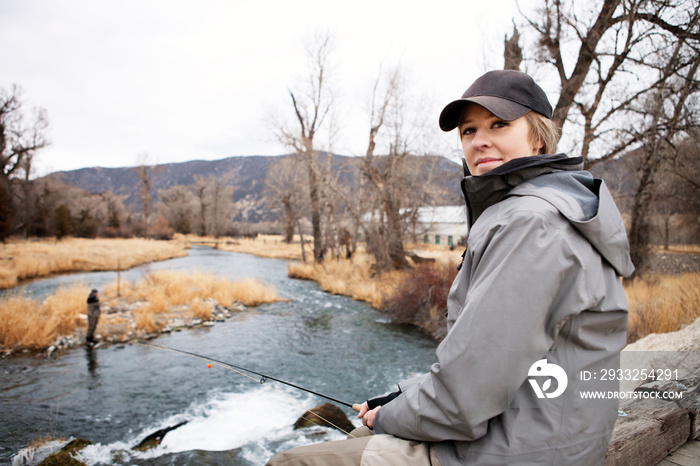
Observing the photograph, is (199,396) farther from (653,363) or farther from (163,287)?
(163,287)

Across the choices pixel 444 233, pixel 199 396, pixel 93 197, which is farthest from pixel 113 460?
pixel 93 197

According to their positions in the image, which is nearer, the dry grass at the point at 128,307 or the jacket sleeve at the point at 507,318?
the jacket sleeve at the point at 507,318

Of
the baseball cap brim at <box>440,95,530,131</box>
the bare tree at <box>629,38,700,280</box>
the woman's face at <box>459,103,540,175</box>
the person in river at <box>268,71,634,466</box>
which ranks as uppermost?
the bare tree at <box>629,38,700,280</box>

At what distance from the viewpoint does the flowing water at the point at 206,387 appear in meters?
5.07

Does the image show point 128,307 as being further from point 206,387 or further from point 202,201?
point 202,201

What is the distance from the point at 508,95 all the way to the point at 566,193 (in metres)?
0.44

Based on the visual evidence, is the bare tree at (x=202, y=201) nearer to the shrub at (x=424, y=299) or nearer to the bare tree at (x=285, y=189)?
the bare tree at (x=285, y=189)

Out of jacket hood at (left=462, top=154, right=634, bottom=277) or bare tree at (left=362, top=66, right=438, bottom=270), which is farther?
bare tree at (left=362, top=66, right=438, bottom=270)

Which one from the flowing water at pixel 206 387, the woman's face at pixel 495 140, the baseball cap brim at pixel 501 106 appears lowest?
the flowing water at pixel 206 387

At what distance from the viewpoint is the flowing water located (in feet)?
16.6

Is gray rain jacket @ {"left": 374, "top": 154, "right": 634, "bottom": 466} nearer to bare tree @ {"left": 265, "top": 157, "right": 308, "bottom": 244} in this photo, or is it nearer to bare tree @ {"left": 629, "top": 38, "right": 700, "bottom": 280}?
bare tree @ {"left": 629, "top": 38, "right": 700, "bottom": 280}

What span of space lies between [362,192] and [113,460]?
1586 cm

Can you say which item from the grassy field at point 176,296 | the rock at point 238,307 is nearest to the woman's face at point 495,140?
the grassy field at point 176,296

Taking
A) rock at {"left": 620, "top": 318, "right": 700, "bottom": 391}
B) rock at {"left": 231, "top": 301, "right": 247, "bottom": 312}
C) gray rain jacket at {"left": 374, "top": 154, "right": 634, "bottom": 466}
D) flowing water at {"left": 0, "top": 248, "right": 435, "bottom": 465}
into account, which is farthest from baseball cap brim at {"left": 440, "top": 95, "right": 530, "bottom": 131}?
rock at {"left": 231, "top": 301, "right": 247, "bottom": 312}
